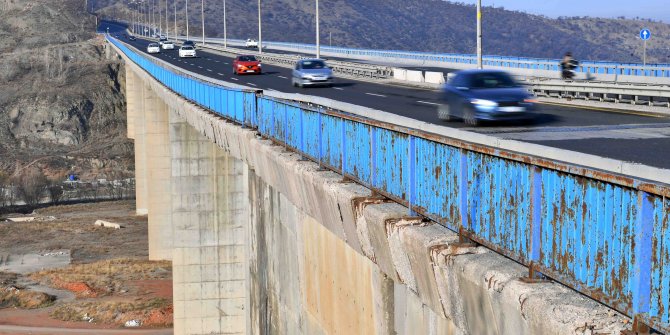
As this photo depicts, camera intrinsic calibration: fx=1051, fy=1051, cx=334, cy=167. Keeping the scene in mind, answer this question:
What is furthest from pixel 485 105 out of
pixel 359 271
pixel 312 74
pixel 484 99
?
pixel 312 74

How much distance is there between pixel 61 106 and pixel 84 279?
75.3 metres

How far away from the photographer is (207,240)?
32219mm

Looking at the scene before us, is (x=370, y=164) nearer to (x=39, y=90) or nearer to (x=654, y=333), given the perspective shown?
(x=654, y=333)

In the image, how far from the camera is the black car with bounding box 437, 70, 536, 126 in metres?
23.2

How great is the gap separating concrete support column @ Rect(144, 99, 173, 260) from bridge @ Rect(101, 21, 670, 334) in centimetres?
3044

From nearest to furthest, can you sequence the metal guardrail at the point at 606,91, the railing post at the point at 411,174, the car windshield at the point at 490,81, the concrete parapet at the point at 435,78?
the railing post at the point at 411,174 < the car windshield at the point at 490,81 < the metal guardrail at the point at 606,91 < the concrete parapet at the point at 435,78

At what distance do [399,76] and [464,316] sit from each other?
45.6 metres

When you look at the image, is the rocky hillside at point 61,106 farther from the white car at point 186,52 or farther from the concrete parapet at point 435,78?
the concrete parapet at point 435,78

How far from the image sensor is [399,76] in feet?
172

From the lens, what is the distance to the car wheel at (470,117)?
23641 millimetres

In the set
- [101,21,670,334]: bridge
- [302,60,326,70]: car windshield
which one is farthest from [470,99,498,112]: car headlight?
[302,60,326,70]: car windshield

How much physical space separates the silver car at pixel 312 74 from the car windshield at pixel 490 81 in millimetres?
20860

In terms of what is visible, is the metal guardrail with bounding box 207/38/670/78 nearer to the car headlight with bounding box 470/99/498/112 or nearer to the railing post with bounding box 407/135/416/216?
the car headlight with bounding box 470/99/498/112

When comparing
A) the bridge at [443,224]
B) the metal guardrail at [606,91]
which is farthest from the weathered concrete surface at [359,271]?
the metal guardrail at [606,91]
